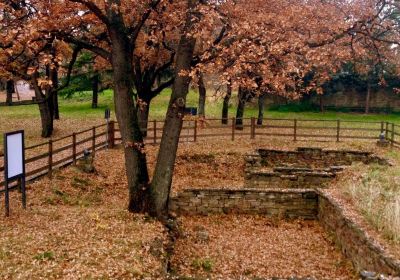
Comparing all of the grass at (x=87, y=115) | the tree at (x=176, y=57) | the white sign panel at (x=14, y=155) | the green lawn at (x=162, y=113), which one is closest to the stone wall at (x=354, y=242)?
the tree at (x=176, y=57)

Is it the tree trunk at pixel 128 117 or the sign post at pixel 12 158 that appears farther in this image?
the tree trunk at pixel 128 117

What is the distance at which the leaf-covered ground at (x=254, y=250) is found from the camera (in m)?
9.39

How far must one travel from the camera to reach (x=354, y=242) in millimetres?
9781

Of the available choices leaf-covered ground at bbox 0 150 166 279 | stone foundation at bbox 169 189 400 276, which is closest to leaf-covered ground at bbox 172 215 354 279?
stone foundation at bbox 169 189 400 276

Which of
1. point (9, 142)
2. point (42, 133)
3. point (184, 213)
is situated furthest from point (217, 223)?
point (42, 133)

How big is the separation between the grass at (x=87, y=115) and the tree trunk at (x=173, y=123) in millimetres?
12303

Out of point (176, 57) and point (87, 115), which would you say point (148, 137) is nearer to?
point (176, 57)

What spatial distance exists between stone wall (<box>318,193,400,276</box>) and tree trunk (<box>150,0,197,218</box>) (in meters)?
4.15

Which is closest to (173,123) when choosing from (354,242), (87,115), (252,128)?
(354,242)

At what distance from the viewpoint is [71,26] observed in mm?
12992

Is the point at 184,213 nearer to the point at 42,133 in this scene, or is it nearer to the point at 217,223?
the point at 217,223

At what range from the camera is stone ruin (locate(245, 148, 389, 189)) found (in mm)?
15781

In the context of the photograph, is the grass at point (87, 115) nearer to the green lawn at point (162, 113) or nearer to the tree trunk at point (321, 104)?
the green lawn at point (162, 113)

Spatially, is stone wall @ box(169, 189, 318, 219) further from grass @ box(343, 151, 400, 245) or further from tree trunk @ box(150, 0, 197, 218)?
tree trunk @ box(150, 0, 197, 218)
